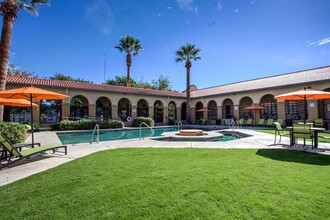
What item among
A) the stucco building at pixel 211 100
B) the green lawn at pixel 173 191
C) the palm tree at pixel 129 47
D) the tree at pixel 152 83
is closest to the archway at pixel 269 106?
the stucco building at pixel 211 100

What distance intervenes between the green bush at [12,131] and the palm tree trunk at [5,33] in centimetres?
325

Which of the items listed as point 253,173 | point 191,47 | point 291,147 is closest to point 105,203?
point 253,173

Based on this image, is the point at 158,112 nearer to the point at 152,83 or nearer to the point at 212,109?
the point at 212,109

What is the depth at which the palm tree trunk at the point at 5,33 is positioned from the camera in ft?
33.6

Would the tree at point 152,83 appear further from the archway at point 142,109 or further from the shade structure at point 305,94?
the shade structure at point 305,94

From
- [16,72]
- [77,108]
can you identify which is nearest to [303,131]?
[77,108]

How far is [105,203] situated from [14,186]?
2.05m

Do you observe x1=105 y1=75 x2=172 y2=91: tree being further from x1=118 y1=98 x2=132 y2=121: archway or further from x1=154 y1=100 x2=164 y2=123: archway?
x1=118 y1=98 x2=132 y2=121: archway

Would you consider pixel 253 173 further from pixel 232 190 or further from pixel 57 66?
pixel 57 66

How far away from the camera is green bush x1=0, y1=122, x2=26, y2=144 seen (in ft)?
24.8

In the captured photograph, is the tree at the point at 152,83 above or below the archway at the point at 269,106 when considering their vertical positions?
above

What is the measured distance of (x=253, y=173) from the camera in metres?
3.99

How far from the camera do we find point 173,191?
3143 mm

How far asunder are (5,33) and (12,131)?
6.57 metres
